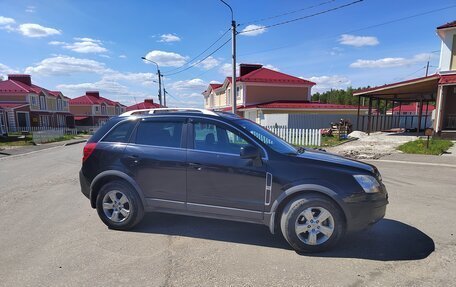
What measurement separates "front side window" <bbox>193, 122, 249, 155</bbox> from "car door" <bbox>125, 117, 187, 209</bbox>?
0.22 m

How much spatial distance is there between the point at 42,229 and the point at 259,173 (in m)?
3.40

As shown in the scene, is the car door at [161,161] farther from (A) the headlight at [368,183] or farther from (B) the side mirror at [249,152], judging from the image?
(A) the headlight at [368,183]

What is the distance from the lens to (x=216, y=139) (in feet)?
13.5

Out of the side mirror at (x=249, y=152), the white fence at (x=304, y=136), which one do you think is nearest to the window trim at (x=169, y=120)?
the side mirror at (x=249, y=152)

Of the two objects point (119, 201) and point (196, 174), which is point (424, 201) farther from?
point (119, 201)

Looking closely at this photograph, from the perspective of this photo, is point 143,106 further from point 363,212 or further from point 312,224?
point 363,212

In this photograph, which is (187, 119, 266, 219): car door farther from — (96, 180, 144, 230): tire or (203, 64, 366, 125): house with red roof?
(203, 64, 366, 125): house with red roof

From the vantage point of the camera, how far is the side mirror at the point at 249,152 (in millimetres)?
3650

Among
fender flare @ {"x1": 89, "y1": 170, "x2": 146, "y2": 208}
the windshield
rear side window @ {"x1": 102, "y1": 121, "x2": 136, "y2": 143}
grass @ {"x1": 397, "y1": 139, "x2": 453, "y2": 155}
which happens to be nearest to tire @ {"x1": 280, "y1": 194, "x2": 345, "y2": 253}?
the windshield

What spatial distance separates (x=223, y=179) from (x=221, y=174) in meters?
0.07

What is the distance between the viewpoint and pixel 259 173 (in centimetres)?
372

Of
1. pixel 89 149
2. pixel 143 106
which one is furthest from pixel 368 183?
pixel 143 106

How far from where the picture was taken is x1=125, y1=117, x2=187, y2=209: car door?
4.09 m

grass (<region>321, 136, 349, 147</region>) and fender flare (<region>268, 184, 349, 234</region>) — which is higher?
fender flare (<region>268, 184, 349, 234</region>)
